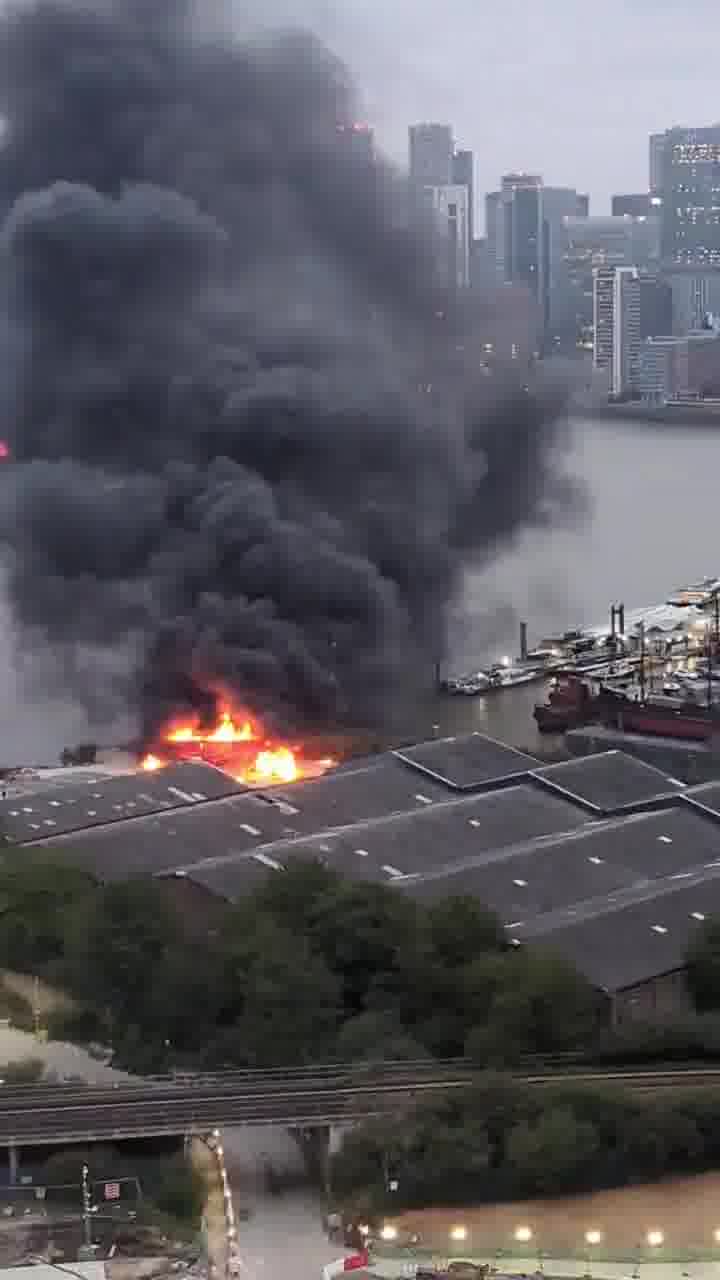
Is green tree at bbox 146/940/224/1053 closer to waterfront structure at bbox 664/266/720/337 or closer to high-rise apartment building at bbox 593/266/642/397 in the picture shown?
high-rise apartment building at bbox 593/266/642/397

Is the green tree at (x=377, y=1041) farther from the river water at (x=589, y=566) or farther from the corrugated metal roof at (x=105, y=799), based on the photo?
the river water at (x=589, y=566)

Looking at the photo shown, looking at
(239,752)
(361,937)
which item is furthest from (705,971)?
(239,752)

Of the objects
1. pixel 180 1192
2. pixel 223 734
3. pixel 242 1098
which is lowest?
pixel 180 1192

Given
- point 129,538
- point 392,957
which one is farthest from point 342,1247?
point 129,538

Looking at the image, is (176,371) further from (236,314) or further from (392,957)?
(392,957)

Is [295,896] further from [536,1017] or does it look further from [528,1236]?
[528,1236]

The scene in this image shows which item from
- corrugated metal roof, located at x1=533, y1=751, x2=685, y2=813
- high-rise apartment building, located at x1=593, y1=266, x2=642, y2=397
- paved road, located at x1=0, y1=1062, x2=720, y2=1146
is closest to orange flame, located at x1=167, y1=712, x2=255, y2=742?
corrugated metal roof, located at x1=533, y1=751, x2=685, y2=813
